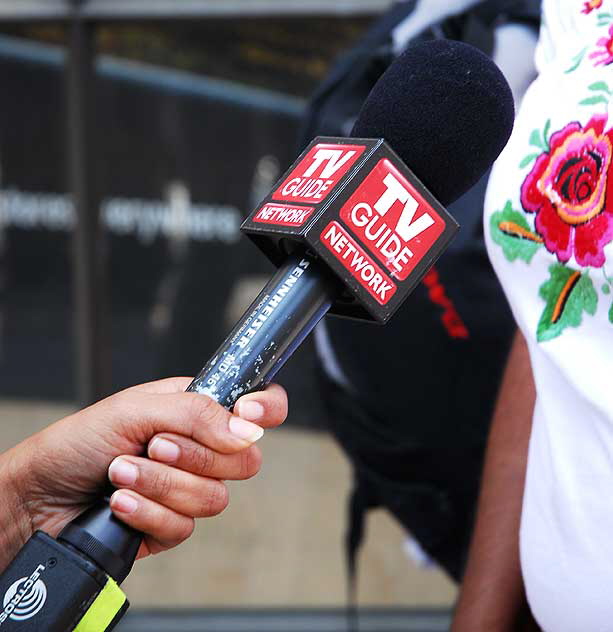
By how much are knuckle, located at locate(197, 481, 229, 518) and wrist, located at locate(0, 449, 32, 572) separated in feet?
0.61

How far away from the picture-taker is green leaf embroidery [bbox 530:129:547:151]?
0.69 metres

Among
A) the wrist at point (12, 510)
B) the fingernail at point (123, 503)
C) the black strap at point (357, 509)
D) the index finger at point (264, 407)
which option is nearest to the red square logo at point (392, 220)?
the index finger at point (264, 407)

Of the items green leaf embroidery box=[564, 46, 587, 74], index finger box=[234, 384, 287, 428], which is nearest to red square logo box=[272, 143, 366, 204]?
index finger box=[234, 384, 287, 428]

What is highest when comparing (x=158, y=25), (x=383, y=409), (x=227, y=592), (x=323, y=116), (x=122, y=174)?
(x=323, y=116)

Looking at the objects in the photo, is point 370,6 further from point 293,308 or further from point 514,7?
point 293,308

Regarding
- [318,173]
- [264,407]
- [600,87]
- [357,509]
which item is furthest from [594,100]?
[357,509]

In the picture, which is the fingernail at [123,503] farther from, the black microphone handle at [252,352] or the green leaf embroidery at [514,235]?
the green leaf embroidery at [514,235]

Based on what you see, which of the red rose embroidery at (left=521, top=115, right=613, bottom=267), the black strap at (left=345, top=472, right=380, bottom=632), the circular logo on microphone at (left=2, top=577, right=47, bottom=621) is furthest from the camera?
the black strap at (left=345, top=472, right=380, bottom=632)

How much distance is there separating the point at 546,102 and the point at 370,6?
165cm

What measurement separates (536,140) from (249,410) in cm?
33

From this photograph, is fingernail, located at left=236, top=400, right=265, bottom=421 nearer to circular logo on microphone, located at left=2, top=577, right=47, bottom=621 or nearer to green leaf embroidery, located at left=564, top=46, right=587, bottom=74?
circular logo on microphone, located at left=2, top=577, right=47, bottom=621

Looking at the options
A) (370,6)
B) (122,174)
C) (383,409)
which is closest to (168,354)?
(122,174)

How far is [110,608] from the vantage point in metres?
0.52

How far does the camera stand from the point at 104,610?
1.71ft
